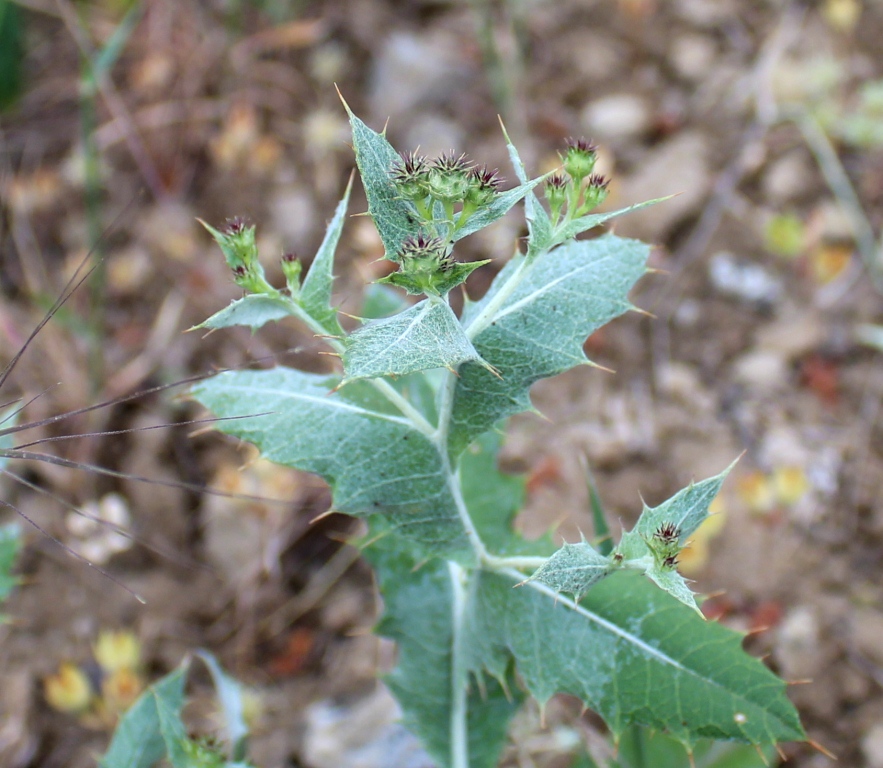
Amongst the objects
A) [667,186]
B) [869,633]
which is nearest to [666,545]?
[869,633]

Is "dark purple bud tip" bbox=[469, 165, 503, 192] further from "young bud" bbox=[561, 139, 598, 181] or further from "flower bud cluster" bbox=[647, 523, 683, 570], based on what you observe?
"flower bud cluster" bbox=[647, 523, 683, 570]

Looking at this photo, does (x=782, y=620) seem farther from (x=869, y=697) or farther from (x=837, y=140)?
(x=837, y=140)

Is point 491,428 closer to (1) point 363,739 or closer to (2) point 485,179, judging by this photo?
(2) point 485,179

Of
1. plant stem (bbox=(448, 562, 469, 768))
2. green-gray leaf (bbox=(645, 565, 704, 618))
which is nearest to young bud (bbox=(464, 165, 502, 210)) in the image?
green-gray leaf (bbox=(645, 565, 704, 618))

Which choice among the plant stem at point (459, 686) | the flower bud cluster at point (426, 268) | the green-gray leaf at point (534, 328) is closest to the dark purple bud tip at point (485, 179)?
the flower bud cluster at point (426, 268)

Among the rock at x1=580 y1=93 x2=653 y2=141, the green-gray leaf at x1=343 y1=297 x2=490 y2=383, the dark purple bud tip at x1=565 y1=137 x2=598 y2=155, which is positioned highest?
the rock at x1=580 y1=93 x2=653 y2=141

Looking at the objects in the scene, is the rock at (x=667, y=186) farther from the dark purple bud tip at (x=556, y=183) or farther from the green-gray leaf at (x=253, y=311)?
the green-gray leaf at (x=253, y=311)

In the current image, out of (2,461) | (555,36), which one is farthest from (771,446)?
(2,461)
